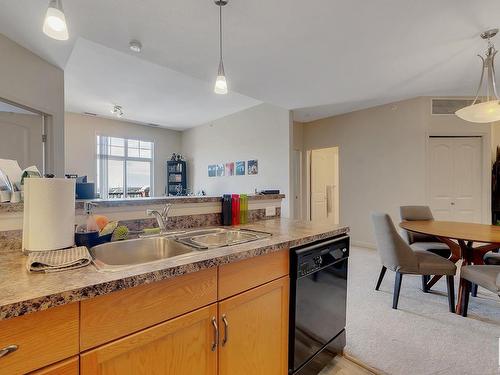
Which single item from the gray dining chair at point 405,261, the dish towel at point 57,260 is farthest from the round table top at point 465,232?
the dish towel at point 57,260

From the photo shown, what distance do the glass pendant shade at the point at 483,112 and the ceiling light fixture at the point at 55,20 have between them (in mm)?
3281

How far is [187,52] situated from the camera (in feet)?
8.83

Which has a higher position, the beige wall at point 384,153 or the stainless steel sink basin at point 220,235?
the beige wall at point 384,153

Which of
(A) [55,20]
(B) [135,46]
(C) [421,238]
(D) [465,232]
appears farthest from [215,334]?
(C) [421,238]

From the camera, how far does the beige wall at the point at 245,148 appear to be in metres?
4.67

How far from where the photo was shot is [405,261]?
7.55 ft

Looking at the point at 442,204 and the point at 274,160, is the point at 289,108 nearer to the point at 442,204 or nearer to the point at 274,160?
the point at 274,160

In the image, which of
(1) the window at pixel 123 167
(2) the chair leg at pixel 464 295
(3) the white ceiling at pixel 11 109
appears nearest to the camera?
(2) the chair leg at pixel 464 295

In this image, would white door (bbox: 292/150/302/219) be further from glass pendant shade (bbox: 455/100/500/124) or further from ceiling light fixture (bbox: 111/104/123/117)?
ceiling light fixture (bbox: 111/104/123/117)

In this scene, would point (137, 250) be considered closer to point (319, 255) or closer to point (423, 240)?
point (319, 255)

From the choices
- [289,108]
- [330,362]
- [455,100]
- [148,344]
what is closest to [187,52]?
[289,108]

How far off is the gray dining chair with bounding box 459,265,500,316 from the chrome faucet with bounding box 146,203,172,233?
2344 millimetres

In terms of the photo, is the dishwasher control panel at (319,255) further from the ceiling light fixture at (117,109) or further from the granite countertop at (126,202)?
the ceiling light fixture at (117,109)

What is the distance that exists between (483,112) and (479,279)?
1.57 metres
